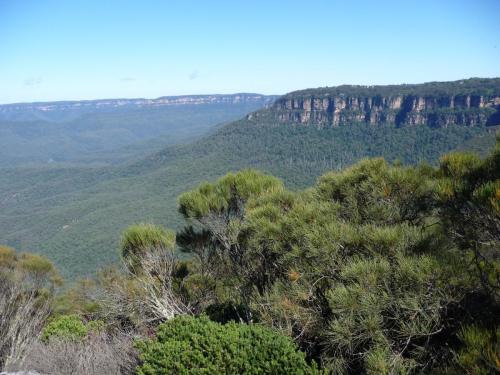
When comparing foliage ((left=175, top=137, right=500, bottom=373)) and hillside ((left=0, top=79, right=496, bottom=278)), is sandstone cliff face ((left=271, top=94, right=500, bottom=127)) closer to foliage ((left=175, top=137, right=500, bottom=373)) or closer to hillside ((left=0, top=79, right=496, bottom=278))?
hillside ((left=0, top=79, right=496, bottom=278))

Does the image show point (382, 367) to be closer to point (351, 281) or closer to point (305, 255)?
point (351, 281)

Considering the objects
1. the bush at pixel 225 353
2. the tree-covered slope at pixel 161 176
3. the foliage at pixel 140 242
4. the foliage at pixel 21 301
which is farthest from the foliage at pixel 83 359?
the tree-covered slope at pixel 161 176

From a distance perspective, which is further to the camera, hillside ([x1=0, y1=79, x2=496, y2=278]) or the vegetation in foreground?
hillside ([x1=0, y1=79, x2=496, y2=278])

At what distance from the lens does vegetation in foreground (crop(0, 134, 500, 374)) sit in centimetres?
448

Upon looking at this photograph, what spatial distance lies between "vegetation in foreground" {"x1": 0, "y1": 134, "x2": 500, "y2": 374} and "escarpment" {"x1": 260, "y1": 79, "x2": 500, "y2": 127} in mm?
83442

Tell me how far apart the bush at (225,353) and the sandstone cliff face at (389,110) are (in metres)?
86.7

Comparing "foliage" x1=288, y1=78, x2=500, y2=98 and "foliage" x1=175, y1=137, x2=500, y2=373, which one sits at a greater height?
"foliage" x1=175, y1=137, x2=500, y2=373

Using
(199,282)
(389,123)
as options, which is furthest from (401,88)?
(199,282)

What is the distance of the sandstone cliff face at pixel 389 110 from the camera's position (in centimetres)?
8231

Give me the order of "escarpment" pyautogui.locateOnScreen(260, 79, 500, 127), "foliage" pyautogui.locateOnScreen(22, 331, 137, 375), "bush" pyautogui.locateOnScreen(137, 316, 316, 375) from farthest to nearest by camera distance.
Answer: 1. "escarpment" pyautogui.locateOnScreen(260, 79, 500, 127)
2. "foliage" pyautogui.locateOnScreen(22, 331, 137, 375)
3. "bush" pyautogui.locateOnScreen(137, 316, 316, 375)

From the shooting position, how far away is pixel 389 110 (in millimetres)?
101625

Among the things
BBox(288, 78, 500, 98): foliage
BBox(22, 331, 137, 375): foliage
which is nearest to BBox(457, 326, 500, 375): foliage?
BBox(22, 331, 137, 375): foliage

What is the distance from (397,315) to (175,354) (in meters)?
2.70

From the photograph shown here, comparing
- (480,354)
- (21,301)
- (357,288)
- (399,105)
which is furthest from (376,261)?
(399,105)
